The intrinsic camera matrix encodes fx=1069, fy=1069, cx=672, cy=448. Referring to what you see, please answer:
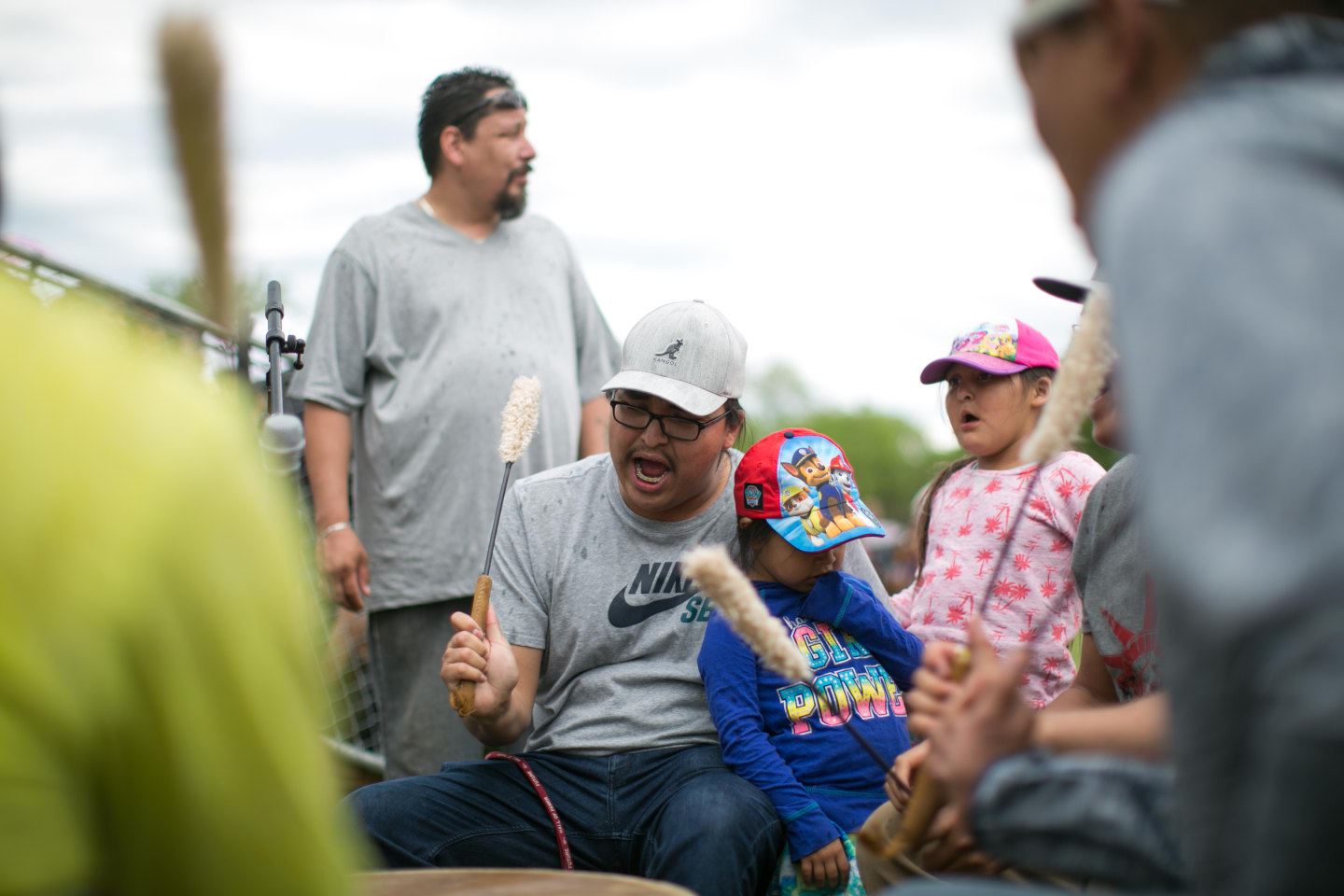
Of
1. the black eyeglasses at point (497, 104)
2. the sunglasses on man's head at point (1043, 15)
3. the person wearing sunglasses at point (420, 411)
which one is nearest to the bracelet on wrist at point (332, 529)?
the person wearing sunglasses at point (420, 411)

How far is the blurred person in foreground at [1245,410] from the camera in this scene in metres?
0.67

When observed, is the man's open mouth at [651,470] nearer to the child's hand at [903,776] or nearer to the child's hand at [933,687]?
the child's hand at [903,776]

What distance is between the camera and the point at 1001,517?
2975 mm

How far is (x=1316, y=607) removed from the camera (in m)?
0.67

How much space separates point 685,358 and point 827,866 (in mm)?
1231

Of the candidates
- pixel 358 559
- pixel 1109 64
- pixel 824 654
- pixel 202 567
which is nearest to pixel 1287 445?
pixel 1109 64

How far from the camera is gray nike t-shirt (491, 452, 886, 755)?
254 cm

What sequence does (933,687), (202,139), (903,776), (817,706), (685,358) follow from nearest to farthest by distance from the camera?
(202,139) → (933,687) → (903,776) → (817,706) → (685,358)

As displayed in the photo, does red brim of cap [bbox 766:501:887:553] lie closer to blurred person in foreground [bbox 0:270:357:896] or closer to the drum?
the drum

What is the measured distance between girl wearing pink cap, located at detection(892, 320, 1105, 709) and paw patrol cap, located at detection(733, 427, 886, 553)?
36 cm

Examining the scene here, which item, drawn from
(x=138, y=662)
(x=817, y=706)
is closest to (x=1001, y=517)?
(x=817, y=706)

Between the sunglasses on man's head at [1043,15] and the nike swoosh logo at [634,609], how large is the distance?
69.9 inches

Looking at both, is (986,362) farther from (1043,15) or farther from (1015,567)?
(1043,15)

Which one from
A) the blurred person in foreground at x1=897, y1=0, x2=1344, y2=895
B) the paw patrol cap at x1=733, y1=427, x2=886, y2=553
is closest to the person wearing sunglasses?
the paw patrol cap at x1=733, y1=427, x2=886, y2=553
